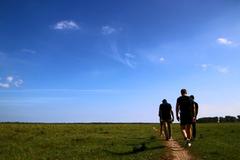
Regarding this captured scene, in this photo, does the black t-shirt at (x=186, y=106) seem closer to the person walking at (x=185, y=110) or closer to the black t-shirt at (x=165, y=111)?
the person walking at (x=185, y=110)

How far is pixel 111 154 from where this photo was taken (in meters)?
21.4

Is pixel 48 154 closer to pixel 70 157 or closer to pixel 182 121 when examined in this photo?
pixel 70 157

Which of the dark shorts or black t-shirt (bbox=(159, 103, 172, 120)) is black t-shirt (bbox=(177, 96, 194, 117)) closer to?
the dark shorts

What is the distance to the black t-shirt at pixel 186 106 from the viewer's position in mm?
21844

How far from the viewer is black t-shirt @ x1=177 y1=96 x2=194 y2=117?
21.8 m

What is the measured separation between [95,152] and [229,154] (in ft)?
23.2

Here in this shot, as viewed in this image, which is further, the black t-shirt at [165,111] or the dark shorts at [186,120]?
the black t-shirt at [165,111]

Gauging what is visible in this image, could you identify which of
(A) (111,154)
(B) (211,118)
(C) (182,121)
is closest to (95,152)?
(A) (111,154)

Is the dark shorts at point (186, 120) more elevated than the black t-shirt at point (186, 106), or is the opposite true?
the black t-shirt at point (186, 106)

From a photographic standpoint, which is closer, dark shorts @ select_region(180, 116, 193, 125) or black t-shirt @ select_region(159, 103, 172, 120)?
dark shorts @ select_region(180, 116, 193, 125)

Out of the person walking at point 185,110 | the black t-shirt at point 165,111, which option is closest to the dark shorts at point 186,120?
the person walking at point 185,110

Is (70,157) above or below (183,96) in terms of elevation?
below

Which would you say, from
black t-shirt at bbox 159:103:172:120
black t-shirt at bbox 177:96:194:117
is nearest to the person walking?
black t-shirt at bbox 177:96:194:117

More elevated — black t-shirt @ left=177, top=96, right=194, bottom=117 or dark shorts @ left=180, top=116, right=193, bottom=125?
black t-shirt @ left=177, top=96, right=194, bottom=117
